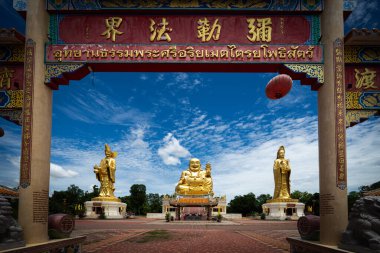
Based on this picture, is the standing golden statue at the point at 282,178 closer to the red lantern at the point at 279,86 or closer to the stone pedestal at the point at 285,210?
the stone pedestal at the point at 285,210

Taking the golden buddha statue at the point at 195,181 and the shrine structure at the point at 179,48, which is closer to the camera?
the shrine structure at the point at 179,48

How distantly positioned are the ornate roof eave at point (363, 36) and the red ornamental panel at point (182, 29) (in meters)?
0.67

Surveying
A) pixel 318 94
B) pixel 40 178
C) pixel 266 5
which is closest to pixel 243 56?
pixel 266 5

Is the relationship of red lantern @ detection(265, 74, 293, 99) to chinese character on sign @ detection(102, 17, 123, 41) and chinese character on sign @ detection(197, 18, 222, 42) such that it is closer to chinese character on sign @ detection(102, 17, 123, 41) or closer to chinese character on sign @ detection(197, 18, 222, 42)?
chinese character on sign @ detection(197, 18, 222, 42)

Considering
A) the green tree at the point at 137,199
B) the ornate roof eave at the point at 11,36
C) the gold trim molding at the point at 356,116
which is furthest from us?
the green tree at the point at 137,199

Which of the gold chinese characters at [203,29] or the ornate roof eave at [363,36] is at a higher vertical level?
the gold chinese characters at [203,29]

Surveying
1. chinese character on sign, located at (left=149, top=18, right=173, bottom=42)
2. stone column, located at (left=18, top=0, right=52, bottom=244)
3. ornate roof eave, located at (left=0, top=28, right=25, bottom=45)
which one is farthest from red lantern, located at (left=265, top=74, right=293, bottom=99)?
ornate roof eave, located at (left=0, top=28, right=25, bottom=45)

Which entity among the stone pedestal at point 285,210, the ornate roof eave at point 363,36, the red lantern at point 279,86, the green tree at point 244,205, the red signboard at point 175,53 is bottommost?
the green tree at point 244,205

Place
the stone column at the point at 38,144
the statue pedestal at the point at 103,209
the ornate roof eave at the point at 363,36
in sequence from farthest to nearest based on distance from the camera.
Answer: the statue pedestal at the point at 103,209 < the ornate roof eave at the point at 363,36 < the stone column at the point at 38,144

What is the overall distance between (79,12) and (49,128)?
2349mm

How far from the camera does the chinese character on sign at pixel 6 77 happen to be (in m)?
7.35

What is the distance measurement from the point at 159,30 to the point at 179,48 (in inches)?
21.3

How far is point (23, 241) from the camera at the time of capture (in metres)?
6.16

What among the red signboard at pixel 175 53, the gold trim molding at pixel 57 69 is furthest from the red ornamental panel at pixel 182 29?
the gold trim molding at pixel 57 69
